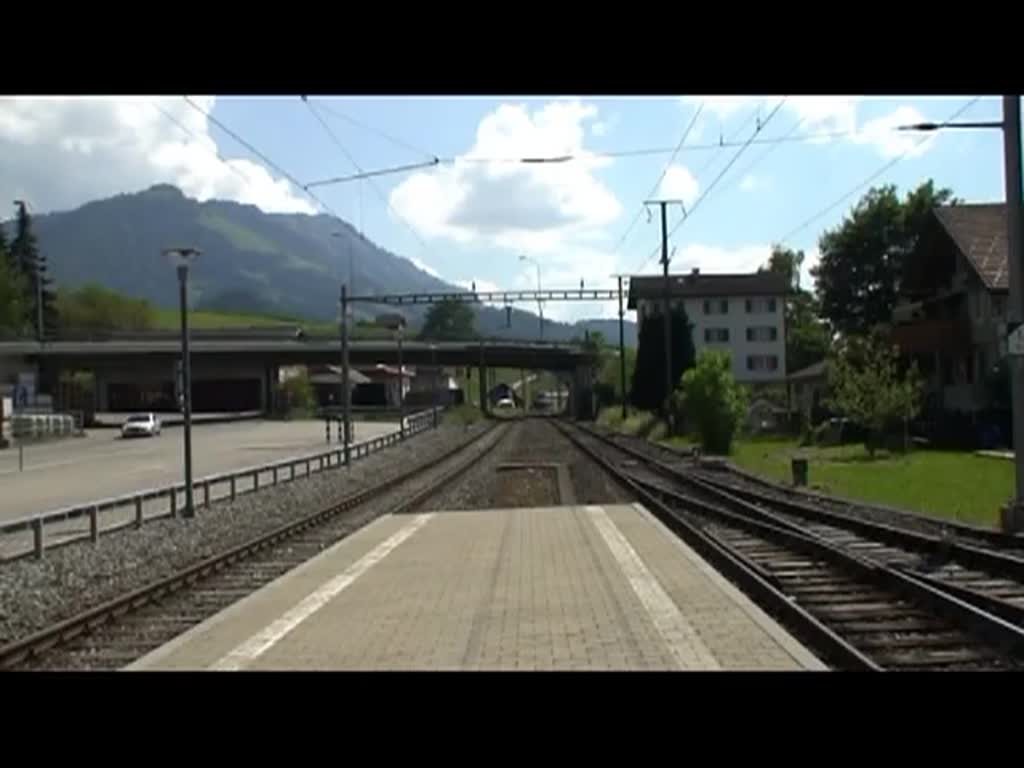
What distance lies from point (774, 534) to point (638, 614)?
8.17 m

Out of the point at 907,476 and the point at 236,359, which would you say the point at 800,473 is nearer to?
the point at 907,476

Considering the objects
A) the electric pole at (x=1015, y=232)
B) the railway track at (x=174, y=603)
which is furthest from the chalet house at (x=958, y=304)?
the electric pole at (x=1015, y=232)

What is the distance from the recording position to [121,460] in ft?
166

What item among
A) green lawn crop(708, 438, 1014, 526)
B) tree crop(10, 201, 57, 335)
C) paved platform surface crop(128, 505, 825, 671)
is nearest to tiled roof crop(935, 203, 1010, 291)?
green lawn crop(708, 438, 1014, 526)

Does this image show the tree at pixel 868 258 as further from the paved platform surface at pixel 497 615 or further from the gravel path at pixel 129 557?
the paved platform surface at pixel 497 615

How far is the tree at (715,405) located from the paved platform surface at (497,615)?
2989 centimetres

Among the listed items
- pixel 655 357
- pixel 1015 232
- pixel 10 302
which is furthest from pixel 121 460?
pixel 10 302

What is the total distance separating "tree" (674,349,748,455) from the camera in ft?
171

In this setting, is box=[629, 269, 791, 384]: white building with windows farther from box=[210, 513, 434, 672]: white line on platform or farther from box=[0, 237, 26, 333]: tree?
box=[210, 513, 434, 672]: white line on platform

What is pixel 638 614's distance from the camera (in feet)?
45.8
